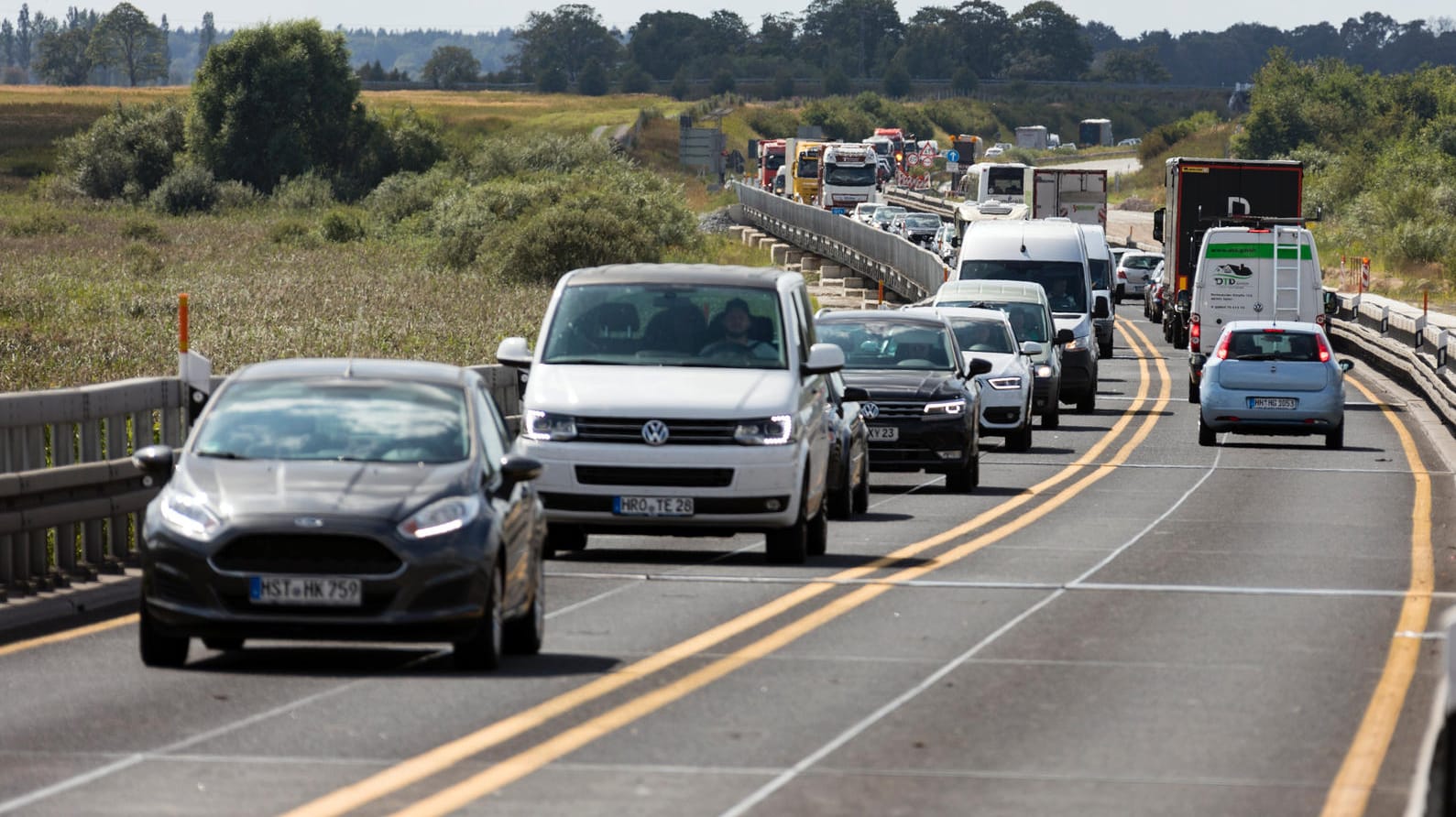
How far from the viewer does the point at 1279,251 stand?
4094 cm

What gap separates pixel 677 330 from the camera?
1680 cm

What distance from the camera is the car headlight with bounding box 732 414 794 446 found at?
51.9 feet

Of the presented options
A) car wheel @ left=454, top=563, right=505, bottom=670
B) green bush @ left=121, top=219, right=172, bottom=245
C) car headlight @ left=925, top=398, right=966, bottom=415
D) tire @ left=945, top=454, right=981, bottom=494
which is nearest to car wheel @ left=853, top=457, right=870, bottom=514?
car headlight @ left=925, top=398, right=966, bottom=415

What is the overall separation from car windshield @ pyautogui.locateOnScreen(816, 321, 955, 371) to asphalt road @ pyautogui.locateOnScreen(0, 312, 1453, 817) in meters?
5.92

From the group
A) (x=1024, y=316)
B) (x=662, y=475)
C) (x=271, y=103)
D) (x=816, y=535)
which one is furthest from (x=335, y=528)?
(x=271, y=103)

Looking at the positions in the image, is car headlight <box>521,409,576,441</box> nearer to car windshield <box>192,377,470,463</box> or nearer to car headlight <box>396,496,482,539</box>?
car windshield <box>192,377,470,463</box>

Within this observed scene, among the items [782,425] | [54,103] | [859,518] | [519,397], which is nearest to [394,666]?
[782,425]

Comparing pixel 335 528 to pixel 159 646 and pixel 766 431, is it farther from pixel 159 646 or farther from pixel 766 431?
pixel 766 431

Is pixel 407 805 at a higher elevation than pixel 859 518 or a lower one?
higher

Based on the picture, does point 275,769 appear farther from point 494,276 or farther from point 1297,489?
point 494,276

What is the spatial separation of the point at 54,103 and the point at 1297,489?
133 meters

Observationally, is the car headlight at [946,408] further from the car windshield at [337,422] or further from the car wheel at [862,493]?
the car windshield at [337,422]

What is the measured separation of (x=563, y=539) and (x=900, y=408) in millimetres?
6715

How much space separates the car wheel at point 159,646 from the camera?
11086mm
